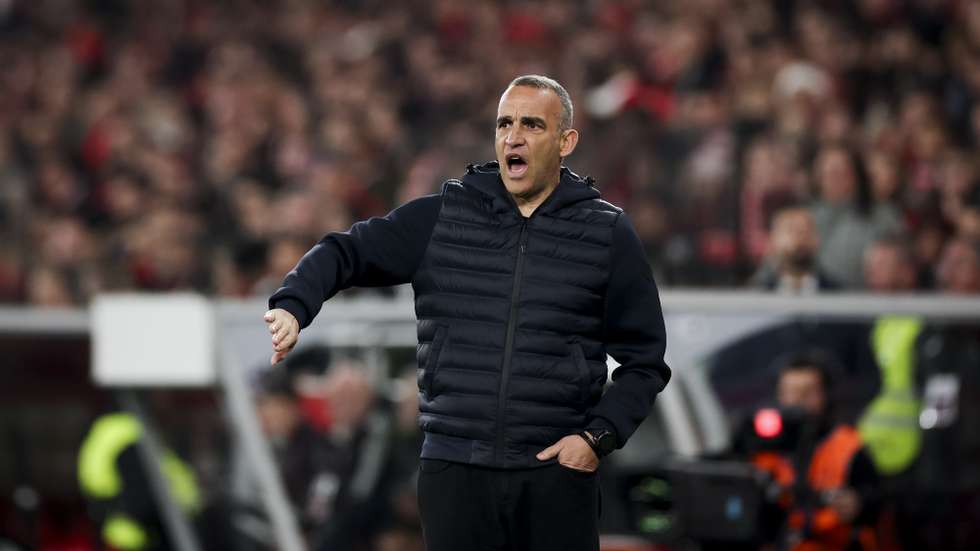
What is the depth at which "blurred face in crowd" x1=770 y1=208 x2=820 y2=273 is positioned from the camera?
7.39 metres

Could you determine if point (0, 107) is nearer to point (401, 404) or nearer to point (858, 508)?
point (401, 404)

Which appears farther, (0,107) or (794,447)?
(0,107)

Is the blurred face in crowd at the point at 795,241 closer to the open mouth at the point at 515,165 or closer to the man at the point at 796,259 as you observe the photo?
the man at the point at 796,259

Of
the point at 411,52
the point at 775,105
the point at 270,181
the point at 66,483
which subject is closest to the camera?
the point at 66,483

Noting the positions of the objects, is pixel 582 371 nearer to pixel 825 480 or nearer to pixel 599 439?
pixel 599 439

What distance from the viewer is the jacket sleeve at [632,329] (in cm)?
408

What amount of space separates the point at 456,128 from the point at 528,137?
275 inches

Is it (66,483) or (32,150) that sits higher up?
(32,150)

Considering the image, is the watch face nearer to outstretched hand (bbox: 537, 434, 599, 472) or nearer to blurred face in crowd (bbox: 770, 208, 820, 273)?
outstretched hand (bbox: 537, 434, 599, 472)

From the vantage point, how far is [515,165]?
4.09 m

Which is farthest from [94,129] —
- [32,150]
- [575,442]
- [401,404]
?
[575,442]

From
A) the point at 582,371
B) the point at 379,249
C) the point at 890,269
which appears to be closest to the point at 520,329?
the point at 582,371

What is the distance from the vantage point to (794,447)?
620cm

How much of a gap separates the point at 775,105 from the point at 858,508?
11.4ft
